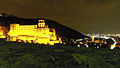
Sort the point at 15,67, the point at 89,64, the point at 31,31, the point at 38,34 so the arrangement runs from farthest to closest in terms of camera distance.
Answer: the point at 31,31 < the point at 38,34 < the point at 15,67 < the point at 89,64

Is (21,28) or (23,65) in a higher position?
(21,28)

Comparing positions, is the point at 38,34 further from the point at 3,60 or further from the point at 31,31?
the point at 3,60

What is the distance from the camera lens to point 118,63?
11.5 feet

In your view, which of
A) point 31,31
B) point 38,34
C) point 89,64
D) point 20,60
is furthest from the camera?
point 31,31

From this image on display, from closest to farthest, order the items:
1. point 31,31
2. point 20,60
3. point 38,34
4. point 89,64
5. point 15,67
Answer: point 89,64 < point 15,67 < point 20,60 < point 38,34 < point 31,31

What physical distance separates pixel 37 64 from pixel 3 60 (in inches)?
57.7

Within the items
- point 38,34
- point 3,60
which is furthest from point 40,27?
point 3,60

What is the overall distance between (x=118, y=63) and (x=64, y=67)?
1667 millimetres

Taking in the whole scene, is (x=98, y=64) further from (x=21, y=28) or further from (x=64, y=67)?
(x=21, y=28)

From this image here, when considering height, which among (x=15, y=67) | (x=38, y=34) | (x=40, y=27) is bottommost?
(x=15, y=67)

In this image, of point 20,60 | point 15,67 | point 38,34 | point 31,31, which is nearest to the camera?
point 15,67

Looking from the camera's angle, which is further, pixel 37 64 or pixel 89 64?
pixel 37 64

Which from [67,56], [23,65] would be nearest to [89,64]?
[67,56]

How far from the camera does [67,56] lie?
4.23 meters
